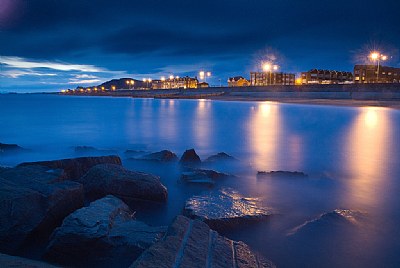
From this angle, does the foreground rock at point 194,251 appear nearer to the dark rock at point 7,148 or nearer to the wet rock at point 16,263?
the wet rock at point 16,263

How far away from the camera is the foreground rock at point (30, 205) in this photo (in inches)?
148

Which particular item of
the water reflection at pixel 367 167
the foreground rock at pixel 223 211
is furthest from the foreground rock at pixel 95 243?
the water reflection at pixel 367 167

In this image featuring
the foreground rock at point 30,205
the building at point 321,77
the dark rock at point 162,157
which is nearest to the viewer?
the foreground rock at point 30,205

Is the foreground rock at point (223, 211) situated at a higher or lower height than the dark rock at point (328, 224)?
higher

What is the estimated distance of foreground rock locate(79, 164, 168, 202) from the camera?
18.2 ft

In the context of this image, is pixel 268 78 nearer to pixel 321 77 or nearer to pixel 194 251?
pixel 321 77

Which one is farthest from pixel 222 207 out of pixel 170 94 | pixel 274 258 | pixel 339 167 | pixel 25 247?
pixel 170 94

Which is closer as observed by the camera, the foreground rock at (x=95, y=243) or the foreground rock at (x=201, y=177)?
the foreground rock at (x=95, y=243)

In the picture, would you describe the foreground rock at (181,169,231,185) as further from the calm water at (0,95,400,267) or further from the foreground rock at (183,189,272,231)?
the foreground rock at (183,189,272,231)

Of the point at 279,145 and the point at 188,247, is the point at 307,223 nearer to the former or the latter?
the point at 188,247

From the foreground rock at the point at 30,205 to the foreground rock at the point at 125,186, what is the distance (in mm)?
640

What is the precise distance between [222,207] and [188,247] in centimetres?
181

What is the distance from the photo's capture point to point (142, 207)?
5.38 m

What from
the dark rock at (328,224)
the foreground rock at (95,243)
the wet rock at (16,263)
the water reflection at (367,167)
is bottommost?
the water reflection at (367,167)
